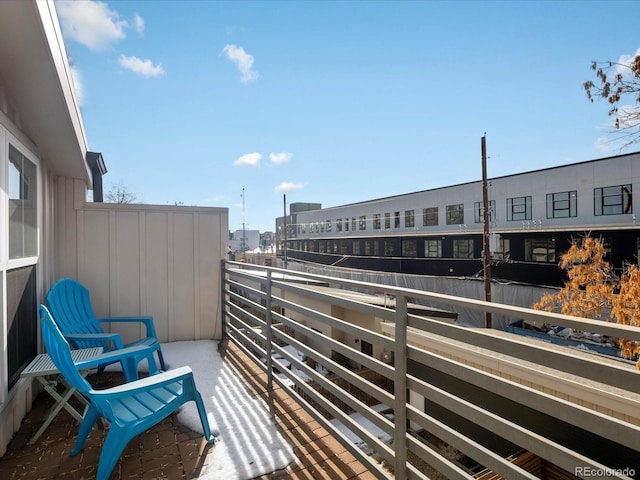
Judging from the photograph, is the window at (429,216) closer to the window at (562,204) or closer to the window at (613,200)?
the window at (562,204)

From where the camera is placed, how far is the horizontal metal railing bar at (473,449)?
1056 millimetres

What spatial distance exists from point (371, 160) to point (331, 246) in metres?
7.58

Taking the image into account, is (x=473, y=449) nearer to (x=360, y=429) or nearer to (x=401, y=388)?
(x=401, y=388)

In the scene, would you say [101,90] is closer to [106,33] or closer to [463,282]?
[106,33]

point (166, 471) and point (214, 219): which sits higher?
point (214, 219)

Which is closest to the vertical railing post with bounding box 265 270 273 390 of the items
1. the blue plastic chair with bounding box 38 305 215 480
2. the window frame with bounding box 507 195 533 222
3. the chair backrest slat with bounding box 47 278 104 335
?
the blue plastic chair with bounding box 38 305 215 480

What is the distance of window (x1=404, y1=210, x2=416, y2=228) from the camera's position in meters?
21.7

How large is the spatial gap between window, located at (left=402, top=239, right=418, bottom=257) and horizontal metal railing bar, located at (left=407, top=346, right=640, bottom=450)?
19.2m

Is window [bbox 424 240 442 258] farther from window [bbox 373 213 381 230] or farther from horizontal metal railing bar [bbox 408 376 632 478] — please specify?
horizontal metal railing bar [bbox 408 376 632 478]

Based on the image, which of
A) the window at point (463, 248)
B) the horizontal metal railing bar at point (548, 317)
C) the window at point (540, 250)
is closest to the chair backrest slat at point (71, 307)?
the horizontal metal railing bar at point (548, 317)

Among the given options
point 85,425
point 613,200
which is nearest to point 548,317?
point 85,425

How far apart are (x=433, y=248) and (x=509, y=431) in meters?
18.7

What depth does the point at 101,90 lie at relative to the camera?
5.48m

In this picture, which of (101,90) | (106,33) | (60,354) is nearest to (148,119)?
(101,90)
